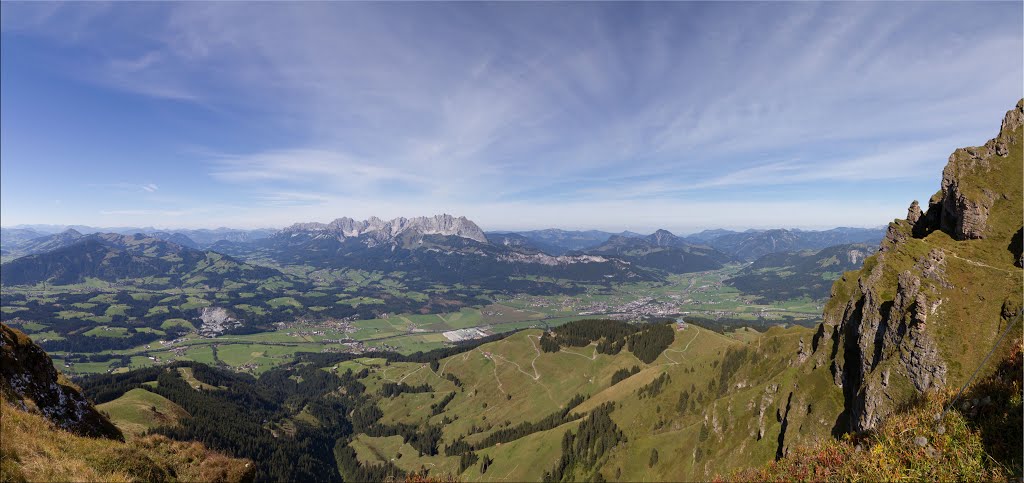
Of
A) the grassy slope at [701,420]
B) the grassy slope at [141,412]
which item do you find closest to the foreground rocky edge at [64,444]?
the grassy slope at [701,420]

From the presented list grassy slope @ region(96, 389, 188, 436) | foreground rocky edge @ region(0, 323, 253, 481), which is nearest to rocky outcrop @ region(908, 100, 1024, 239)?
foreground rocky edge @ region(0, 323, 253, 481)

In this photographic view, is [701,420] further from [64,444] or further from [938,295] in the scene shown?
[64,444]

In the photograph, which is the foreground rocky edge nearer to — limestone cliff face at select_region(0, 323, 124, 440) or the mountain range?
limestone cliff face at select_region(0, 323, 124, 440)

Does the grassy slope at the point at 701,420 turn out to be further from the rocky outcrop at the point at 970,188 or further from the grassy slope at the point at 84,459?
the grassy slope at the point at 84,459

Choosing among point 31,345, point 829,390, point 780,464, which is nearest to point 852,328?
point 829,390

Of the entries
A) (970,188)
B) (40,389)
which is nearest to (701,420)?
(970,188)

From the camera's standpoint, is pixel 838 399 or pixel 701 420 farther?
pixel 701 420

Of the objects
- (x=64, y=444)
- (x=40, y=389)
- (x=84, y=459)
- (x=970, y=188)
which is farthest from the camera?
(x=970, y=188)
